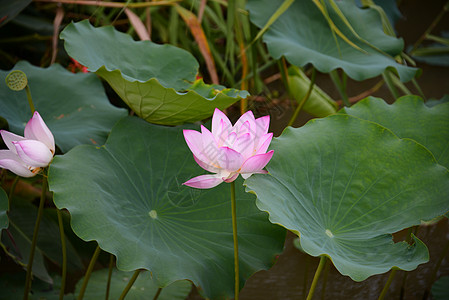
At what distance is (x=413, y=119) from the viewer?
985 millimetres

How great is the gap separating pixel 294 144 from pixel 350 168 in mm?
113

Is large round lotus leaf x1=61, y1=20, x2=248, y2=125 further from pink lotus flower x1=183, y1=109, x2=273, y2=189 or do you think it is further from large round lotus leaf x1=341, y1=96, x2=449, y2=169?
large round lotus leaf x1=341, y1=96, x2=449, y2=169

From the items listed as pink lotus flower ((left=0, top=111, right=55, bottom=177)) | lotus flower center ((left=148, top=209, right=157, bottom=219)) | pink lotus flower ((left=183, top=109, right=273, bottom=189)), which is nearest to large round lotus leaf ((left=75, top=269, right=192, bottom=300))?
lotus flower center ((left=148, top=209, right=157, bottom=219))

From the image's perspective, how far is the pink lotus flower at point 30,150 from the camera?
751mm

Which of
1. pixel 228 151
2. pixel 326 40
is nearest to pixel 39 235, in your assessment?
pixel 228 151

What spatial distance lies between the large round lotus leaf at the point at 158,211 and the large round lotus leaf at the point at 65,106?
0.44 feet

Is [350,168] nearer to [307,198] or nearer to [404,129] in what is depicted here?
[307,198]

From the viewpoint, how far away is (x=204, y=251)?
0.82 m

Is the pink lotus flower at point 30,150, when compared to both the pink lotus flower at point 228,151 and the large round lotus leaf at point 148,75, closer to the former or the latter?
the large round lotus leaf at point 148,75

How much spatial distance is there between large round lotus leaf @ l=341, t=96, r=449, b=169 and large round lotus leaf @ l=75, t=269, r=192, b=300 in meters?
0.65

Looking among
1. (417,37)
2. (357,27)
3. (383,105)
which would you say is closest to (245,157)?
(383,105)

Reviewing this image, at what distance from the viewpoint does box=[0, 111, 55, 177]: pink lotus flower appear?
2.46 ft

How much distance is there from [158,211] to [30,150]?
0.26m

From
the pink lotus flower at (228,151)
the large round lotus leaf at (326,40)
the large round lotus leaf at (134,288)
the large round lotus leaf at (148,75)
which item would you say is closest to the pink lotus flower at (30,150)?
the large round lotus leaf at (148,75)
